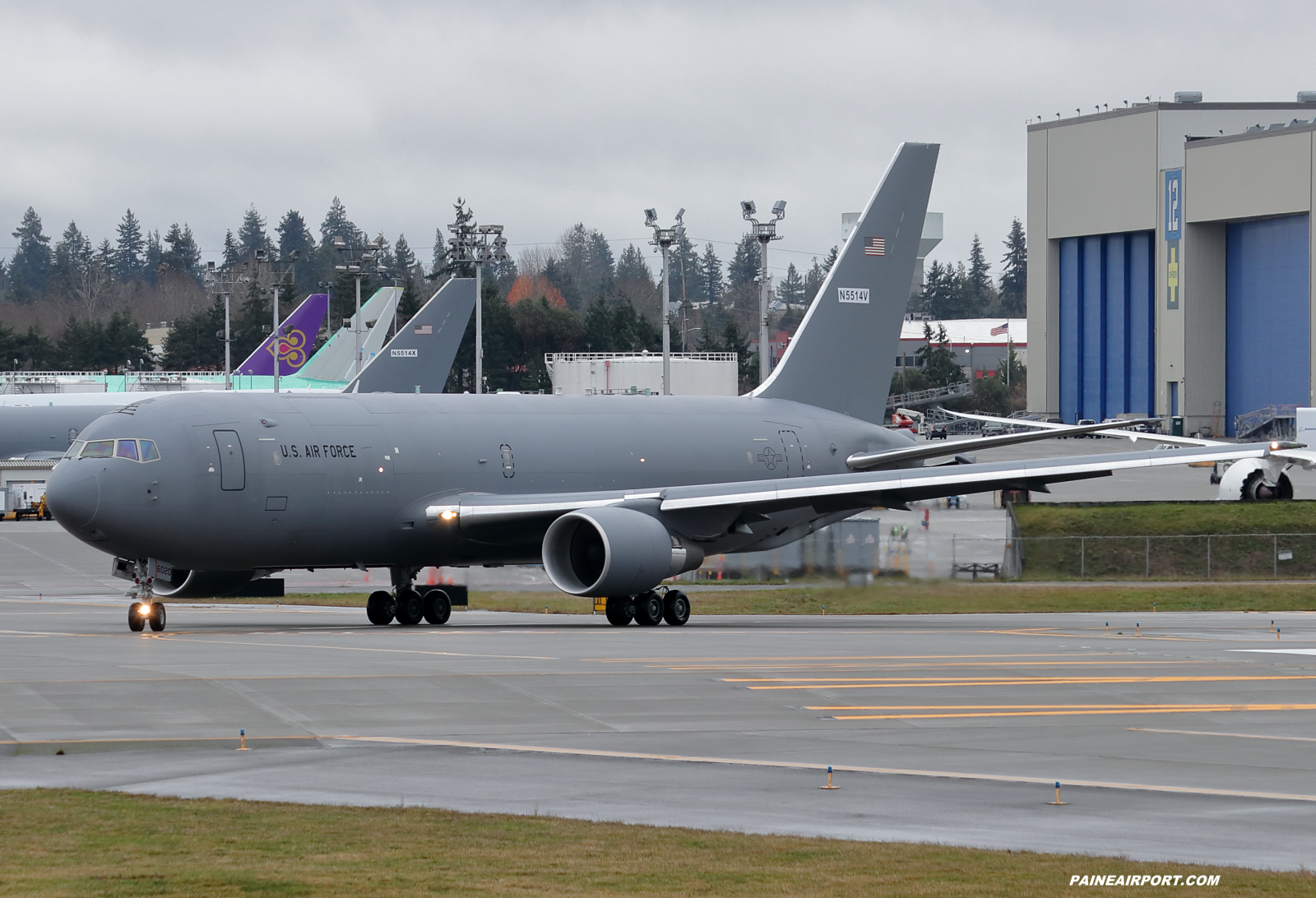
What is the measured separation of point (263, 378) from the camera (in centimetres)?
11075

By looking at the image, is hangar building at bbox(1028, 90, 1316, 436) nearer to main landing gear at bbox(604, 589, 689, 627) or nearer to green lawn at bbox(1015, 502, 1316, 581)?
green lawn at bbox(1015, 502, 1316, 581)

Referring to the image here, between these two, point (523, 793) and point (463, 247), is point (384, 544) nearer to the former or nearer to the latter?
point (523, 793)

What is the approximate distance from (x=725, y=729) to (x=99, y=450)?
55.5 ft

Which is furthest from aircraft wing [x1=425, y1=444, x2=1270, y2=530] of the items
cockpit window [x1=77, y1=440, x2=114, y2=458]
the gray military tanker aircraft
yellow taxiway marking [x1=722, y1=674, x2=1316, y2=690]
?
yellow taxiway marking [x1=722, y1=674, x2=1316, y2=690]

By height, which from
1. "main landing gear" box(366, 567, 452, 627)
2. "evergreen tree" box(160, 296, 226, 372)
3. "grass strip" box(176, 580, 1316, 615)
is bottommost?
"grass strip" box(176, 580, 1316, 615)

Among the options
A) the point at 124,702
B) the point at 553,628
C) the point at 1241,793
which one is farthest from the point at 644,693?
the point at 553,628

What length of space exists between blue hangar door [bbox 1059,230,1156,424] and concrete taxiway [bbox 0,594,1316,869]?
10167 cm

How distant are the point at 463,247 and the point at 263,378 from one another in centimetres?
4639

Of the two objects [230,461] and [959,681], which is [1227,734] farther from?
[230,461]

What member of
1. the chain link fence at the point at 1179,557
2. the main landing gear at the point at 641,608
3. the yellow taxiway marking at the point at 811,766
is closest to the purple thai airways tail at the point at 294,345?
the chain link fence at the point at 1179,557

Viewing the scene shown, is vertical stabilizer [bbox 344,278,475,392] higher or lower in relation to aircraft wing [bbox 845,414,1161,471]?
higher

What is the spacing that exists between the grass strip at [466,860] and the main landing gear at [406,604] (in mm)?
22005

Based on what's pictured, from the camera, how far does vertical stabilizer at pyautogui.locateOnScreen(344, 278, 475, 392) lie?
56.1 meters

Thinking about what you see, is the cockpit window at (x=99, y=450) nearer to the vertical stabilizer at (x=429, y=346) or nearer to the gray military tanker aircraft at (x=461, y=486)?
the gray military tanker aircraft at (x=461, y=486)
